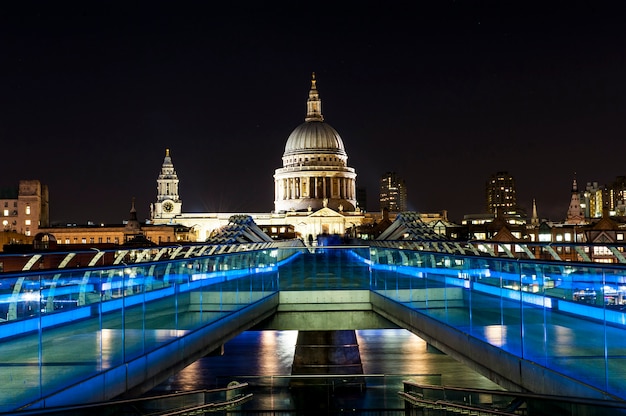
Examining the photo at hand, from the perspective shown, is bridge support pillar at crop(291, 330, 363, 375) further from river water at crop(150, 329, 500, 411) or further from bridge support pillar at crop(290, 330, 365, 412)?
river water at crop(150, 329, 500, 411)

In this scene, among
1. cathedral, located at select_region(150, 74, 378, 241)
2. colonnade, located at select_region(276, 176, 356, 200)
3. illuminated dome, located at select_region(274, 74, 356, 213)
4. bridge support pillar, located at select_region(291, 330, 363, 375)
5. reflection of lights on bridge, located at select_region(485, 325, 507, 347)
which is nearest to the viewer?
reflection of lights on bridge, located at select_region(485, 325, 507, 347)

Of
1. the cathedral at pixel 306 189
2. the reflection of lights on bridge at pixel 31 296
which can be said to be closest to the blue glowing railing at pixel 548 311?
the reflection of lights on bridge at pixel 31 296

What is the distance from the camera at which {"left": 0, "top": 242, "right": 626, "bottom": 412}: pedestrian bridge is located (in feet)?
26.7

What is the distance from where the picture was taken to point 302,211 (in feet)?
600

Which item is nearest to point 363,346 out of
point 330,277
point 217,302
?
point 330,277

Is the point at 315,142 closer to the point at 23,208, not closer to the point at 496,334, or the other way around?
the point at 23,208

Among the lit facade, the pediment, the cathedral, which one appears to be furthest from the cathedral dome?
the lit facade

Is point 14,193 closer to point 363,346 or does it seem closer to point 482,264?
point 363,346

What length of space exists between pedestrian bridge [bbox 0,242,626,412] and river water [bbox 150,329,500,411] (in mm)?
1722

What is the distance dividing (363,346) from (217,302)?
86.1 feet

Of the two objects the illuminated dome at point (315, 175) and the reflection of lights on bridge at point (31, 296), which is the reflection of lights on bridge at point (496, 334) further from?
the illuminated dome at point (315, 175)

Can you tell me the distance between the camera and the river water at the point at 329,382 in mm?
20172

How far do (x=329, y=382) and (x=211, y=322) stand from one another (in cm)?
954

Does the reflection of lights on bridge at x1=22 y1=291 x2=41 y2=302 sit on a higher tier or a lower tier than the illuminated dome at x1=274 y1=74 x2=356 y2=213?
lower
